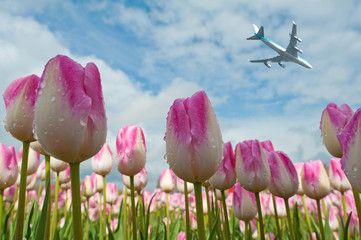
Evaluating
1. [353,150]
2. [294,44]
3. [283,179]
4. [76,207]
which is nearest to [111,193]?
[283,179]

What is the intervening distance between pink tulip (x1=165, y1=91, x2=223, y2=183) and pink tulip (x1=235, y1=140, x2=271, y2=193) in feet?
2.03

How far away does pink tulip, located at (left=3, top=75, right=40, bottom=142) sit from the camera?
1.57 metres

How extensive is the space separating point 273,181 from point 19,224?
1.57 m

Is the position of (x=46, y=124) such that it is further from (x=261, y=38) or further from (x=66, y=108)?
(x=261, y=38)

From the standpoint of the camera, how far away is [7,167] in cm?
228

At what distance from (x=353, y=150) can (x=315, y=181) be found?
145 cm

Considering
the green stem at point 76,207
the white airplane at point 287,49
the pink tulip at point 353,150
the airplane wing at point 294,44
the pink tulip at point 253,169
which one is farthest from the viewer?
the white airplane at point 287,49

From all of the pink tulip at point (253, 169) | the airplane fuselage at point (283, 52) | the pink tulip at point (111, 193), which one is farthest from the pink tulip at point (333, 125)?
the airplane fuselage at point (283, 52)

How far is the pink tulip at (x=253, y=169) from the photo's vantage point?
192cm

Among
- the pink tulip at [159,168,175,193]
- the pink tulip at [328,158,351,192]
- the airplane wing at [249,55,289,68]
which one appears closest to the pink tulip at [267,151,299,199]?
the pink tulip at [328,158,351,192]

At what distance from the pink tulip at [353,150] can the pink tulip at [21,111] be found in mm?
1464

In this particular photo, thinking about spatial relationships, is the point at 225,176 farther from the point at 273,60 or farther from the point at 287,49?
the point at 273,60

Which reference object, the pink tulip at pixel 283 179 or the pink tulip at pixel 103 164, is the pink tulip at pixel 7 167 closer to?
the pink tulip at pixel 103 164

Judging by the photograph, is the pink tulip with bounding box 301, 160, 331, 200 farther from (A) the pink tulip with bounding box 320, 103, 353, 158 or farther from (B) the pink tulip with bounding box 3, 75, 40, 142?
(B) the pink tulip with bounding box 3, 75, 40, 142
